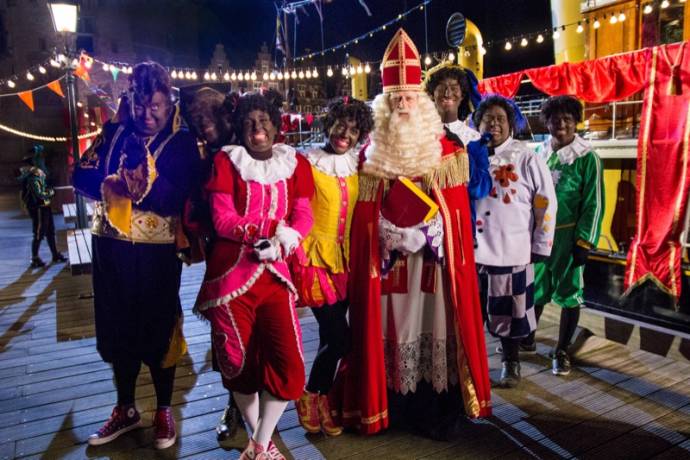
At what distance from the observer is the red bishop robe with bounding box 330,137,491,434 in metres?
2.45

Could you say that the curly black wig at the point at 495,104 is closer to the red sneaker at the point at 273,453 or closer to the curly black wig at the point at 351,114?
the curly black wig at the point at 351,114

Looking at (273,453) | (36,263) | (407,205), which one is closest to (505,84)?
(36,263)

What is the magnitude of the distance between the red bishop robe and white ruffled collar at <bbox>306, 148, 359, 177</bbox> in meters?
0.09

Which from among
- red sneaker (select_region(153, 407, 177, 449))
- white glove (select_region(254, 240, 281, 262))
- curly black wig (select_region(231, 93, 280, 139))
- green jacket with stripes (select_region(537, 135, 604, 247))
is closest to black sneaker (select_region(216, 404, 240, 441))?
red sneaker (select_region(153, 407, 177, 449))

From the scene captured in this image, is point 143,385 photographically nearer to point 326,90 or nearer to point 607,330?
point 607,330

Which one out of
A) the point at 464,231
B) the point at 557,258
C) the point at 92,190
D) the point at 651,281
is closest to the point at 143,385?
the point at 92,190

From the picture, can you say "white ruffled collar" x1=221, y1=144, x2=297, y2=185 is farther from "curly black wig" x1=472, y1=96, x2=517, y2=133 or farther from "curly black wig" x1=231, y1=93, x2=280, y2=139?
"curly black wig" x1=472, y1=96, x2=517, y2=133

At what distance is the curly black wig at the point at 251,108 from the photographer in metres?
2.18

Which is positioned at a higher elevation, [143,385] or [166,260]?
[166,260]

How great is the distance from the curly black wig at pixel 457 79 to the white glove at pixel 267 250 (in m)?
1.33

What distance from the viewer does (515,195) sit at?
2.97m

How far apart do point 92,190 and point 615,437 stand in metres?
2.78

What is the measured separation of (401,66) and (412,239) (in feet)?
2.73

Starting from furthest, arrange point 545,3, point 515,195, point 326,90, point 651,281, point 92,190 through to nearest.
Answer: point 326,90, point 545,3, point 651,281, point 515,195, point 92,190
